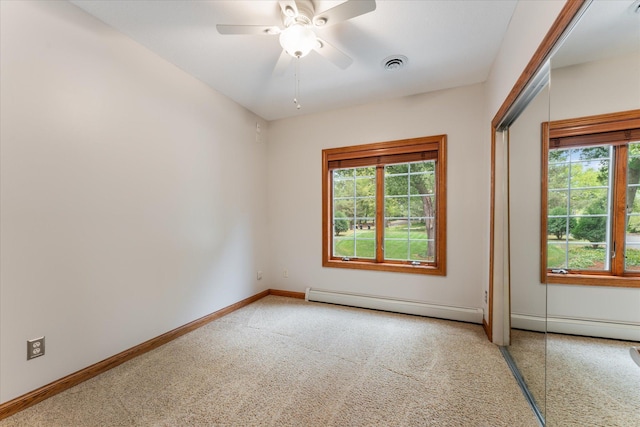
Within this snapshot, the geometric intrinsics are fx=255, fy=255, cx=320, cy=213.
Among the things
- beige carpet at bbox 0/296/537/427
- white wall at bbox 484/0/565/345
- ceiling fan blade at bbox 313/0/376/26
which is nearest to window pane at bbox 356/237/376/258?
beige carpet at bbox 0/296/537/427

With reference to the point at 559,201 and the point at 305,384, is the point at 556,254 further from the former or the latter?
the point at 305,384

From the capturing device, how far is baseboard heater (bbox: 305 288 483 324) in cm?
269

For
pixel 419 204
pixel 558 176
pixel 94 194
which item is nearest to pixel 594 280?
pixel 558 176

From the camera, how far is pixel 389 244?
3.21m

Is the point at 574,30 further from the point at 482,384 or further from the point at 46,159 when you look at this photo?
the point at 46,159

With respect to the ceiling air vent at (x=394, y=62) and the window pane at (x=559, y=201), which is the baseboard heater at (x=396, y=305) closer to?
the window pane at (x=559, y=201)

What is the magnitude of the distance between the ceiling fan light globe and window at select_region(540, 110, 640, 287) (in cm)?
150

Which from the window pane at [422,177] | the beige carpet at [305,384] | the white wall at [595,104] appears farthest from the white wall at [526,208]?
the window pane at [422,177]

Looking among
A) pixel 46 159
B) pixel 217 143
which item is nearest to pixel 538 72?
pixel 217 143

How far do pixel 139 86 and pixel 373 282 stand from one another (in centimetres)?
307

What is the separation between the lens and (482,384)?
1.71 metres

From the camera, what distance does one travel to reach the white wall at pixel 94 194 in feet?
4.92

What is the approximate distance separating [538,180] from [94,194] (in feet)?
9.77

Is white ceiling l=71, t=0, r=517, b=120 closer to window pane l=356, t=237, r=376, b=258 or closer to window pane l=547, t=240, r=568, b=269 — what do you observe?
window pane l=547, t=240, r=568, b=269
